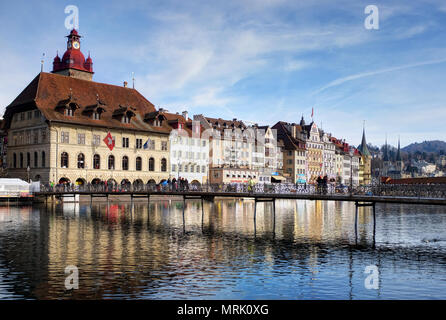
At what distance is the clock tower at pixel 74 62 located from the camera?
127 meters

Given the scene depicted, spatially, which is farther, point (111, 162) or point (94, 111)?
point (111, 162)

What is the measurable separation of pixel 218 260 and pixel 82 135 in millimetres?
69362

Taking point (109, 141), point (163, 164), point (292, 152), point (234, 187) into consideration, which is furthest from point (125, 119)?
point (292, 152)

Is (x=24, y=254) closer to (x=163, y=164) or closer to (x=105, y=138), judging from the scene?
(x=105, y=138)

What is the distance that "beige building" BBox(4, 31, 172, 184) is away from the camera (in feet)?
307

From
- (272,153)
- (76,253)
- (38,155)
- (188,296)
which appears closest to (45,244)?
(76,253)

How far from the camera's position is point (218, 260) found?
3206cm

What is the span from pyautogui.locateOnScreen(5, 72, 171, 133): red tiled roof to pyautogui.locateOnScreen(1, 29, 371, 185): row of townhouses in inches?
6.3

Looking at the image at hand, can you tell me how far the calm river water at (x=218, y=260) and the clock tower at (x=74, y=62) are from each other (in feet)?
254

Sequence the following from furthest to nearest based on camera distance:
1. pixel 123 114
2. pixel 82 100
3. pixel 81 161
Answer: pixel 123 114
pixel 82 100
pixel 81 161

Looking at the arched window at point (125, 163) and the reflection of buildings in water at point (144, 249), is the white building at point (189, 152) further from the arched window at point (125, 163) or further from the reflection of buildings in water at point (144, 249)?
the reflection of buildings in water at point (144, 249)

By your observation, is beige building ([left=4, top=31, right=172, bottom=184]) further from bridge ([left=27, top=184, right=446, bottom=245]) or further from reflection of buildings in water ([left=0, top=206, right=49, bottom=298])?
reflection of buildings in water ([left=0, top=206, right=49, bottom=298])

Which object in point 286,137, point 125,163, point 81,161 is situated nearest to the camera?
point 81,161

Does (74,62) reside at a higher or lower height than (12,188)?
higher
